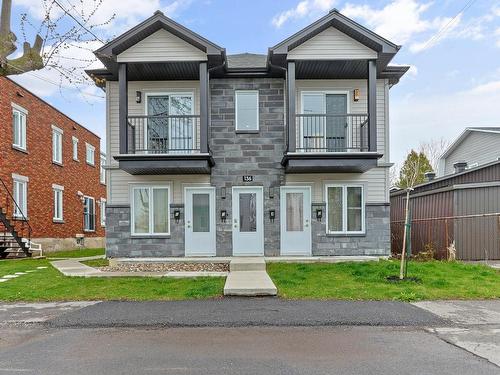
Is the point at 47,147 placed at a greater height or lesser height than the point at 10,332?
greater

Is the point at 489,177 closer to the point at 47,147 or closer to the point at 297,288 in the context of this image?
the point at 297,288

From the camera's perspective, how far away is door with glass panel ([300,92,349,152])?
13.1m

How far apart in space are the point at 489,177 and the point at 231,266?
1169 centimetres

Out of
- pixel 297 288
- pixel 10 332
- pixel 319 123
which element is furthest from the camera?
pixel 319 123

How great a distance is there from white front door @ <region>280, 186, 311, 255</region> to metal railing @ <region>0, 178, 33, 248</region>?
1080 centimetres

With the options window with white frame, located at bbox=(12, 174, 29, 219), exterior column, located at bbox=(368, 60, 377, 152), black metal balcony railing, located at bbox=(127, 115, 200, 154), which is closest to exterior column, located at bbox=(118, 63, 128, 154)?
black metal balcony railing, located at bbox=(127, 115, 200, 154)

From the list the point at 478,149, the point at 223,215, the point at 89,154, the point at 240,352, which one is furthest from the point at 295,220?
the point at 89,154

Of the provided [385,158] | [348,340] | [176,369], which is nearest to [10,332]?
[176,369]

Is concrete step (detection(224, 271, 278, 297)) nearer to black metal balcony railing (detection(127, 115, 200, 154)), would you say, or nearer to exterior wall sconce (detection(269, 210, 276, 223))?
exterior wall sconce (detection(269, 210, 276, 223))

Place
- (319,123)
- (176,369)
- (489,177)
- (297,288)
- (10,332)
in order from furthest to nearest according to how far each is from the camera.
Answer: (489,177) → (319,123) → (297,288) → (10,332) → (176,369)

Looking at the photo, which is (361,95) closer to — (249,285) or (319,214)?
(319,214)

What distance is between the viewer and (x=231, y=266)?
438 inches

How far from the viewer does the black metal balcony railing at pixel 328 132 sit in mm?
13062

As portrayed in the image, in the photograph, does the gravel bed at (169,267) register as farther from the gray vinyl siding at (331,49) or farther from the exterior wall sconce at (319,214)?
the gray vinyl siding at (331,49)
